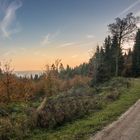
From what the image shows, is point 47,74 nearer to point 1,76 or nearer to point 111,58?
point 111,58

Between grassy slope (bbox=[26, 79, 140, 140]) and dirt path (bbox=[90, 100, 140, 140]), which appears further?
grassy slope (bbox=[26, 79, 140, 140])

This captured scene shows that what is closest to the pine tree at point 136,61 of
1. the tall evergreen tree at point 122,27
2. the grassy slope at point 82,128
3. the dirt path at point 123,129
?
the tall evergreen tree at point 122,27

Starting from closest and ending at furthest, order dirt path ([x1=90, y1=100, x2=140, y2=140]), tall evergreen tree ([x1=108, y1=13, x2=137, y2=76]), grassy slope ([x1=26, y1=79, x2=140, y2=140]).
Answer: dirt path ([x1=90, y1=100, x2=140, y2=140]) → grassy slope ([x1=26, y1=79, x2=140, y2=140]) → tall evergreen tree ([x1=108, y1=13, x2=137, y2=76])

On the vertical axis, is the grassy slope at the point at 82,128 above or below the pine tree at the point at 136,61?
below

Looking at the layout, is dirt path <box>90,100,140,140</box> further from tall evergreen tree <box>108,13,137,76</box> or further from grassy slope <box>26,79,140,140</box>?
tall evergreen tree <box>108,13,137,76</box>

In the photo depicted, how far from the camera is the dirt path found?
40.1ft

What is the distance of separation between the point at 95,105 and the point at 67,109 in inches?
142

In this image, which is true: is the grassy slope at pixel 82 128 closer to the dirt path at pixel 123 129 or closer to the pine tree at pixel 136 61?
the dirt path at pixel 123 129

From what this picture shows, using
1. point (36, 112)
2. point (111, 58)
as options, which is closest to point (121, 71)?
point (111, 58)

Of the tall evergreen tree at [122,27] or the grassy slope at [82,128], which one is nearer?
the grassy slope at [82,128]

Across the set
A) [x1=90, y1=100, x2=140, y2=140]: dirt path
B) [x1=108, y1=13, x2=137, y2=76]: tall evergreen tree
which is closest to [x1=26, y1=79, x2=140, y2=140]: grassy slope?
[x1=90, y1=100, x2=140, y2=140]: dirt path

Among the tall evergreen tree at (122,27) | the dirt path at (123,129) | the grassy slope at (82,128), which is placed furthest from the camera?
the tall evergreen tree at (122,27)

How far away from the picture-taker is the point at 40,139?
12.8 m

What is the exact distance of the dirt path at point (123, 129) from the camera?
12.2 meters
